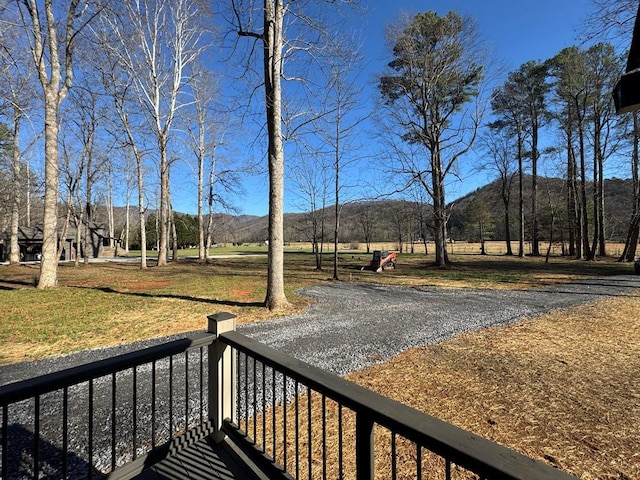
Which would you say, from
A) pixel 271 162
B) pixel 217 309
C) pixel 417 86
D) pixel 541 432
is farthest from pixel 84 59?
pixel 541 432

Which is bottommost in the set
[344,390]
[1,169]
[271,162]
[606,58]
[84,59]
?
[344,390]

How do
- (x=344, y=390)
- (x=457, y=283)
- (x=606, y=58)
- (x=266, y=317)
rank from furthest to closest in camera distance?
(x=606, y=58) → (x=457, y=283) → (x=266, y=317) → (x=344, y=390)

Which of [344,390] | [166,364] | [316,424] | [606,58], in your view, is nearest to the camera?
[344,390]

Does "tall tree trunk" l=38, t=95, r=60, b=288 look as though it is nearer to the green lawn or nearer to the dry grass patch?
the green lawn

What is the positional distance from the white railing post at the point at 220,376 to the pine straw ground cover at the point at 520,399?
0.44 meters

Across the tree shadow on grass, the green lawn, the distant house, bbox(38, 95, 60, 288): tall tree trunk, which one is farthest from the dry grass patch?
the distant house

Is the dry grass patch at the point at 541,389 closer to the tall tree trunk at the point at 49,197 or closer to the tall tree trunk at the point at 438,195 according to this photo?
the tall tree trunk at the point at 438,195

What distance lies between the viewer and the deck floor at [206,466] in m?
1.97

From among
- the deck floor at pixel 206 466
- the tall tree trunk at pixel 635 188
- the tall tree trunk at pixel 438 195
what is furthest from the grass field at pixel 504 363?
the tall tree trunk at pixel 635 188

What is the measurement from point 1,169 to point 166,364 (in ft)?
79.4

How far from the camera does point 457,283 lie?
11.6 meters

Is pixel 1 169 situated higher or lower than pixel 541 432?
higher

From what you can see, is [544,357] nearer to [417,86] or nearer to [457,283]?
[457,283]

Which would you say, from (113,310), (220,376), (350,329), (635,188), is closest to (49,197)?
(113,310)
